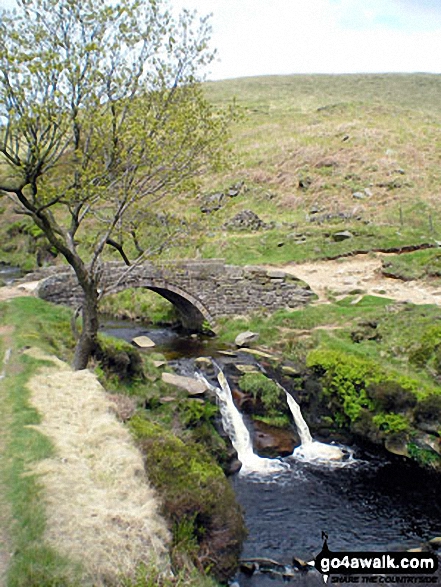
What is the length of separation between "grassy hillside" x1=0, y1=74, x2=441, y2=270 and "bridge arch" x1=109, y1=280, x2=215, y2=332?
3012 millimetres

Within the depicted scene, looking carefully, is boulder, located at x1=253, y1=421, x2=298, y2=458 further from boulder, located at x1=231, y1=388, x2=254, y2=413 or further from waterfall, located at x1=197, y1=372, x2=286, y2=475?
boulder, located at x1=231, y1=388, x2=254, y2=413

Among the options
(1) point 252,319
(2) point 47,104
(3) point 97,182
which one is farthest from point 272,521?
(1) point 252,319

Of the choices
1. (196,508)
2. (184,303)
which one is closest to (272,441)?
(196,508)

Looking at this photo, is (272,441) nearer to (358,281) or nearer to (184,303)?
(184,303)

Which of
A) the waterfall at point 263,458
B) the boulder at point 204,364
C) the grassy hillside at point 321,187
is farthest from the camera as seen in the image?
the grassy hillside at point 321,187

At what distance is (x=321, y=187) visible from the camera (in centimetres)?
4553

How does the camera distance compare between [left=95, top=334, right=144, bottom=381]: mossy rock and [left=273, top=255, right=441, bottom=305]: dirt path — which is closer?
[left=95, top=334, right=144, bottom=381]: mossy rock

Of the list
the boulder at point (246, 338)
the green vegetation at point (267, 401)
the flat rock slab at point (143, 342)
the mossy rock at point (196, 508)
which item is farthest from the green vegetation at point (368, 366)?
the mossy rock at point (196, 508)

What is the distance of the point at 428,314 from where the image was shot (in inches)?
891

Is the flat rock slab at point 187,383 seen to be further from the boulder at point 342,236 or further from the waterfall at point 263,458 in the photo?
the boulder at point 342,236

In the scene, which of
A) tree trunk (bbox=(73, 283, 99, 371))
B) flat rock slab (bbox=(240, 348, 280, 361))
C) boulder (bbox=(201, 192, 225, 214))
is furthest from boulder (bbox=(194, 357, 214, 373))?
boulder (bbox=(201, 192, 225, 214))

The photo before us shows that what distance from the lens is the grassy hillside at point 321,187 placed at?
36.3 metres

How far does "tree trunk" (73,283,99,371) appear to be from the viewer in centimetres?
1563

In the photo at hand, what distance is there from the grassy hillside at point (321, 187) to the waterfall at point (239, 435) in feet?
20.5
